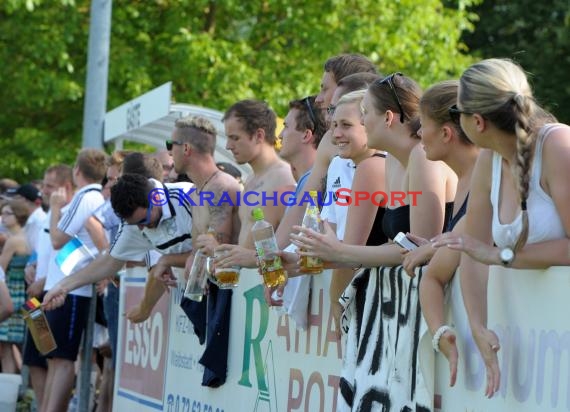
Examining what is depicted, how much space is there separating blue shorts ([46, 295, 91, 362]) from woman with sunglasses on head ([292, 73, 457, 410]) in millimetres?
5199

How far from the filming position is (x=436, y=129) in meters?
5.11

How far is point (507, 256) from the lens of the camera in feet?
13.9

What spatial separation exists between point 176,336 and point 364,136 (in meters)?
3.10

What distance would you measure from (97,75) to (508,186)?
11.0 m

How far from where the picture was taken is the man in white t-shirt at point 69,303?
411 inches

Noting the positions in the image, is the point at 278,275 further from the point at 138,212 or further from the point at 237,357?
the point at 138,212

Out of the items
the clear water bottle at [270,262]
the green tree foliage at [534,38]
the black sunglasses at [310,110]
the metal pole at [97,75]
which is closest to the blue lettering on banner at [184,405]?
the clear water bottle at [270,262]

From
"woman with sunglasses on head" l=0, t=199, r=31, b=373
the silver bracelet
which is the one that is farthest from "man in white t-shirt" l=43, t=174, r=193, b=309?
"woman with sunglasses on head" l=0, t=199, r=31, b=373

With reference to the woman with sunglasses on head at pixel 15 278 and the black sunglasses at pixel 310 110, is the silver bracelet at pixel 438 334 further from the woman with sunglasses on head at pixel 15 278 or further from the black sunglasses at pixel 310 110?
the woman with sunglasses on head at pixel 15 278

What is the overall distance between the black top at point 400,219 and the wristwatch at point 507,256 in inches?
46.8

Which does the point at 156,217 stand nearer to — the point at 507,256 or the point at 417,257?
the point at 417,257

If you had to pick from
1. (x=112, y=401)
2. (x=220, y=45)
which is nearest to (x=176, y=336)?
(x=112, y=401)

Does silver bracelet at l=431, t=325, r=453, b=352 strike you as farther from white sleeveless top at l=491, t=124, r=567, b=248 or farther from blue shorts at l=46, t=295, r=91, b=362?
blue shorts at l=46, t=295, r=91, b=362

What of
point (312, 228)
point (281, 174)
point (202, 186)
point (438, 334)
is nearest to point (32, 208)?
point (202, 186)
